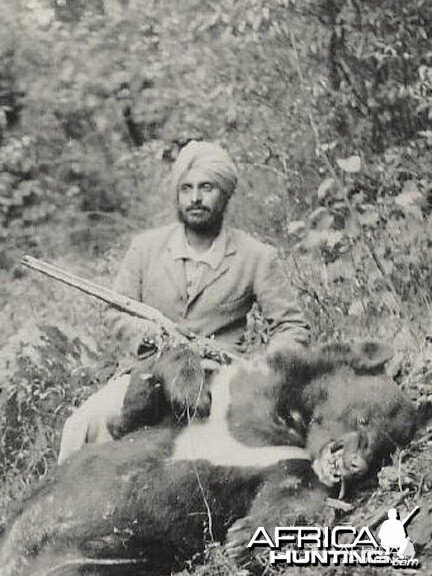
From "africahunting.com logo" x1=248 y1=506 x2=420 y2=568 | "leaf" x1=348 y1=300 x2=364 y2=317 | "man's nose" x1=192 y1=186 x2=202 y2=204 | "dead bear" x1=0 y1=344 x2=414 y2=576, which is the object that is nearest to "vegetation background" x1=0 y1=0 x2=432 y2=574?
"leaf" x1=348 y1=300 x2=364 y2=317

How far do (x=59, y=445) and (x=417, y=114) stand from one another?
1923 mm

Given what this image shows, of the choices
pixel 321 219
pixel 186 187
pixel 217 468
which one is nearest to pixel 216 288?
pixel 186 187

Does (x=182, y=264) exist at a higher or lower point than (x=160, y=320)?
higher

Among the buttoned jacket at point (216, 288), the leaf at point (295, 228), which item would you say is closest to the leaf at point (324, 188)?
the leaf at point (295, 228)

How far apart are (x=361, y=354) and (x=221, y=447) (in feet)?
2.07

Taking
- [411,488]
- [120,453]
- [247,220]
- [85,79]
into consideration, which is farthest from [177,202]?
[411,488]

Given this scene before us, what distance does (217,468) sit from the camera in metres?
3.80

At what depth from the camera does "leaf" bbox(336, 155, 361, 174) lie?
13.9 ft

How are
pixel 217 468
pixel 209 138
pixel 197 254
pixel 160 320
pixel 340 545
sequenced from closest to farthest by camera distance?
pixel 340 545 < pixel 217 468 < pixel 160 320 < pixel 197 254 < pixel 209 138

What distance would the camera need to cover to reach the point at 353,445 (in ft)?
12.5

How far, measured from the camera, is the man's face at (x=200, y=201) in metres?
4.00

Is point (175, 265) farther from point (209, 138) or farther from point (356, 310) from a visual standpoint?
point (356, 310)

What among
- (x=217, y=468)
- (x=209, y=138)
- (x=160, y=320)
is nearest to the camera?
(x=217, y=468)

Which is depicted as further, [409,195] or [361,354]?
[409,195]
